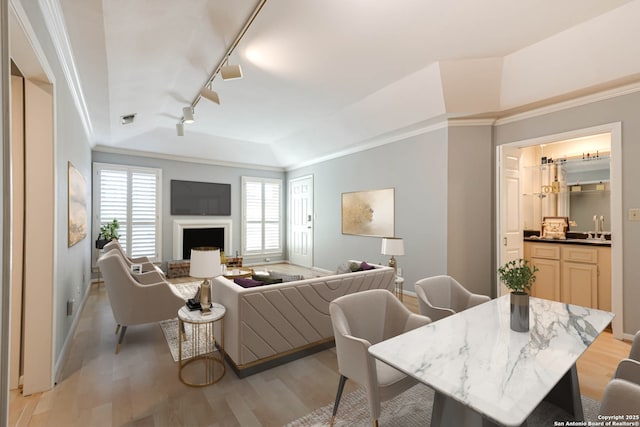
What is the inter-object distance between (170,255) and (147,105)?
3552 mm

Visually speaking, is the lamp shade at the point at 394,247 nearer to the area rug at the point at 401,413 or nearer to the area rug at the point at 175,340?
the area rug at the point at 401,413

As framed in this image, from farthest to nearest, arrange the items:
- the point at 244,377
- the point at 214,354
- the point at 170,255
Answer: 1. the point at 170,255
2. the point at 214,354
3. the point at 244,377

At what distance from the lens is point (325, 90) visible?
406cm

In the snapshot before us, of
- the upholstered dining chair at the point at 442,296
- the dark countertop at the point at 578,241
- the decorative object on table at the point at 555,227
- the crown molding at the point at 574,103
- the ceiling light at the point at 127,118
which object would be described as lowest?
the upholstered dining chair at the point at 442,296

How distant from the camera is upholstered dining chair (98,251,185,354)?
2818 mm

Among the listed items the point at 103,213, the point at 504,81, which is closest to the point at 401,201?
the point at 504,81

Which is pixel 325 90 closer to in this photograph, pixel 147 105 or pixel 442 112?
pixel 442 112

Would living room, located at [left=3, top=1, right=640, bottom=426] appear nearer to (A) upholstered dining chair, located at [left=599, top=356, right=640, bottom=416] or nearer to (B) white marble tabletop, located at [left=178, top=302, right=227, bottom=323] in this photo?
(B) white marble tabletop, located at [left=178, top=302, right=227, bottom=323]

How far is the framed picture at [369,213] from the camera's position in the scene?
207 inches

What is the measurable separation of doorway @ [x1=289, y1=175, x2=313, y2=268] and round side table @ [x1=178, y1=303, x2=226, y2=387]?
4.30 metres

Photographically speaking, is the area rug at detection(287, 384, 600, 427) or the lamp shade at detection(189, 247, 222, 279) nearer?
the area rug at detection(287, 384, 600, 427)

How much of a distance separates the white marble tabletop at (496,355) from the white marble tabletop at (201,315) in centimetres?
144

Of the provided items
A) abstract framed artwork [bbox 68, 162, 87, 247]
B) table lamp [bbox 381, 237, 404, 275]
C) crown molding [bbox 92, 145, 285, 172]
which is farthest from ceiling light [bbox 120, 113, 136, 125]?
table lamp [bbox 381, 237, 404, 275]

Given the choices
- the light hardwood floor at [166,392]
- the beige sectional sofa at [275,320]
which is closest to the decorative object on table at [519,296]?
the light hardwood floor at [166,392]
